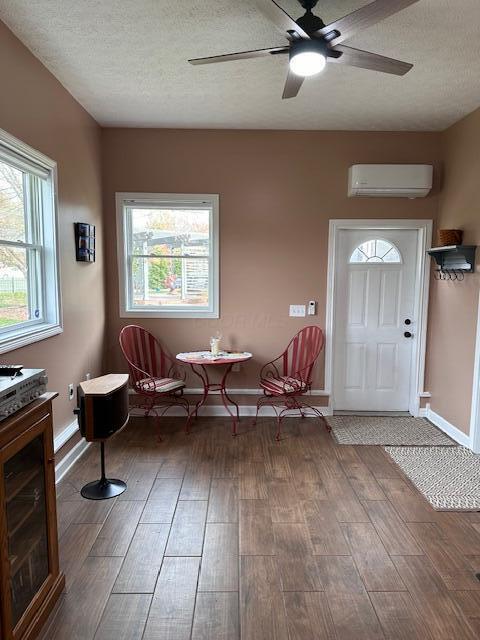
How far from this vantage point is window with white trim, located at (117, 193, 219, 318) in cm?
426

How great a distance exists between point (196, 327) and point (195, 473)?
5.33ft

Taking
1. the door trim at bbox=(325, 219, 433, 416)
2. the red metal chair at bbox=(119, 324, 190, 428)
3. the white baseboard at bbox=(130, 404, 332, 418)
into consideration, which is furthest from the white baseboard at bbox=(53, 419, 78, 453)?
the door trim at bbox=(325, 219, 433, 416)

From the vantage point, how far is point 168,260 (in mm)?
4324

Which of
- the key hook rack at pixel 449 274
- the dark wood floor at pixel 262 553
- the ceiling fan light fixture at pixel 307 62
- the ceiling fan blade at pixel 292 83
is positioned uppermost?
the ceiling fan blade at pixel 292 83

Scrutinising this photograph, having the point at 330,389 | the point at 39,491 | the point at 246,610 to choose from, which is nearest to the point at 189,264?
the point at 330,389

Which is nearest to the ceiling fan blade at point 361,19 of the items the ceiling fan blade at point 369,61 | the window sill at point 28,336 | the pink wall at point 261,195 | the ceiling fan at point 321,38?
the ceiling fan at point 321,38

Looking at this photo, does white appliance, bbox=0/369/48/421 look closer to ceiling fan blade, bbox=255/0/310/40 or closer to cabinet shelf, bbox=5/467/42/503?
cabinet shelf, bbox=5/467/42/503

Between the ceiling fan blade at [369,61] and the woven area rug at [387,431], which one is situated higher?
the ceiling fan blade at [369,61]

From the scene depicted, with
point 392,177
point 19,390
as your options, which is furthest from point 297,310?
point 19,390

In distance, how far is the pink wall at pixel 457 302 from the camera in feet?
11.8

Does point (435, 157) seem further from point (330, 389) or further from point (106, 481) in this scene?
point (106, 481)

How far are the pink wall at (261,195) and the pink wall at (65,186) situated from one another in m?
0.36

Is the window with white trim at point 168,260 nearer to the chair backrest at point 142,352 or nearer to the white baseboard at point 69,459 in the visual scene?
the chair backrest at point 142,352

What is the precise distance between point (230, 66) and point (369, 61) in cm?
107
